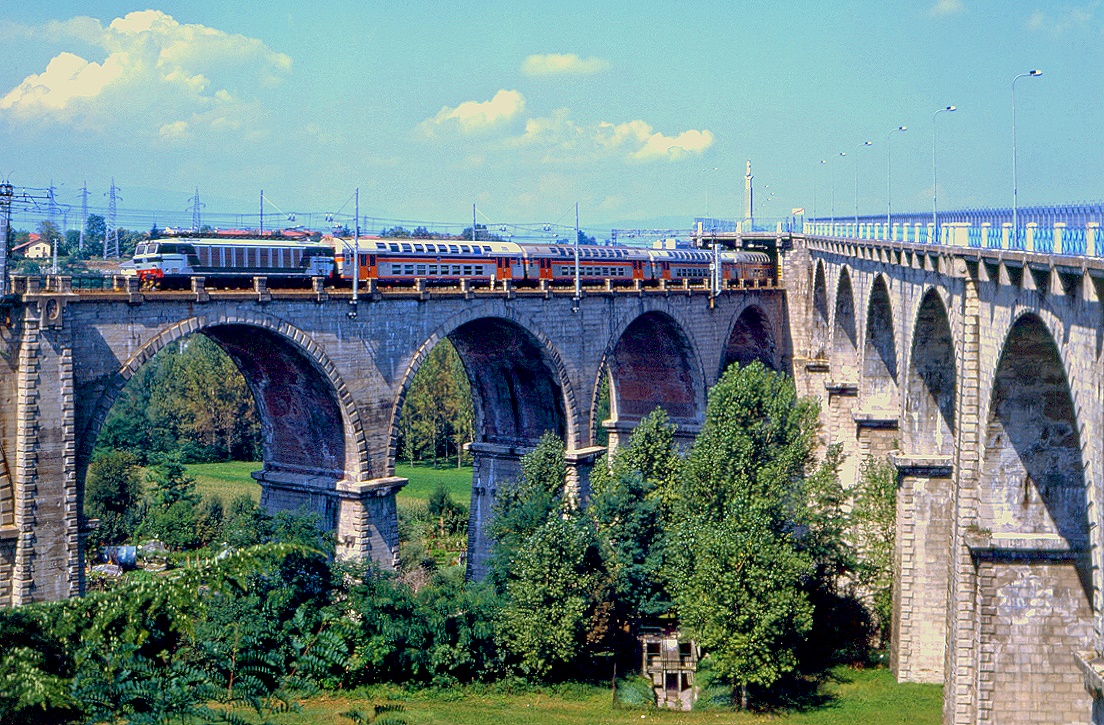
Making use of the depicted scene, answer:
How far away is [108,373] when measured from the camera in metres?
32.2

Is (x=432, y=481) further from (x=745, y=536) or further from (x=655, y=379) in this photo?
(x=745, y=536)

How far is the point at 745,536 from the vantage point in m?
34.5

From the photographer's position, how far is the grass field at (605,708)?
107 feet

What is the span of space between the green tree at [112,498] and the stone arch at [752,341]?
3270 centimetres

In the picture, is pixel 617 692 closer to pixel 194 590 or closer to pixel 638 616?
pixel 638 616

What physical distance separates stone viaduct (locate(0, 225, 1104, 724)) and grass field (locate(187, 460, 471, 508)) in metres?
20.3

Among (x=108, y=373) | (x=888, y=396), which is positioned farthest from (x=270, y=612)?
(x=888, y=396)

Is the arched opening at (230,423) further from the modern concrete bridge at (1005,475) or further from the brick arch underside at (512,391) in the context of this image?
the modern concrete bridge at (1005,475)

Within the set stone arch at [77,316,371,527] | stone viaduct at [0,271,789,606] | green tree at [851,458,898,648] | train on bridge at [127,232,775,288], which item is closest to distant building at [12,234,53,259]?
train on bridge at [127,232,775,288]

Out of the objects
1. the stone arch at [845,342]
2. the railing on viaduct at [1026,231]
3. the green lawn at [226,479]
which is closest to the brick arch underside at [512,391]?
the stone arch at [845,342]

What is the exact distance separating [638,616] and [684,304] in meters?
22.7

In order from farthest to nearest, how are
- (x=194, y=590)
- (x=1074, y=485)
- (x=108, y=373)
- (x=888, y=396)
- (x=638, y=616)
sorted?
(x=888, y=396), (x=638, y=616), (x=108, y=373), (x=1074, y=485), (x=194, y=590)

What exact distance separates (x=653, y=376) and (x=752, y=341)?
10164 millimetres

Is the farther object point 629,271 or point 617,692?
point 629,271
